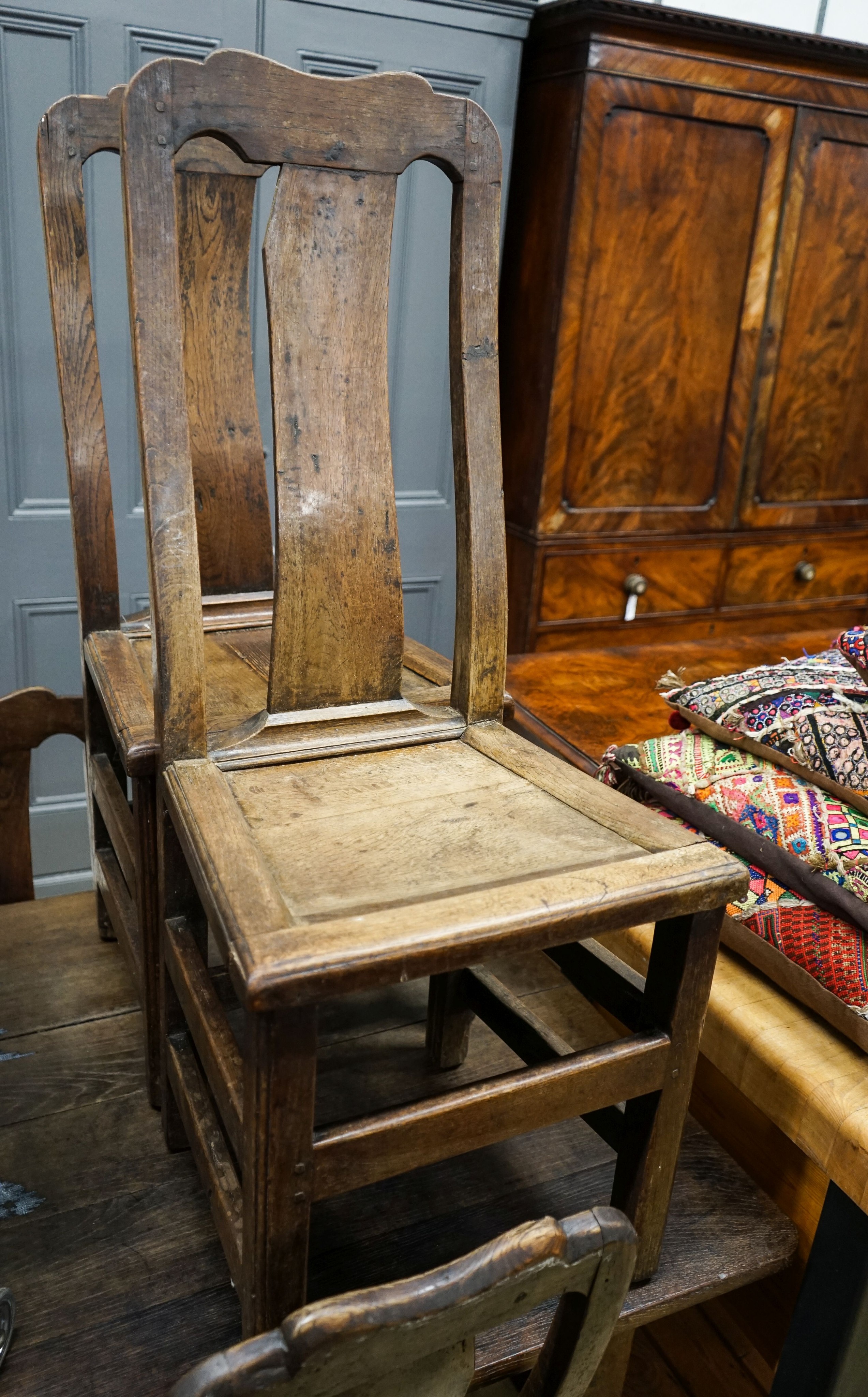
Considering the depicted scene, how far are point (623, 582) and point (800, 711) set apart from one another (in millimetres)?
1250

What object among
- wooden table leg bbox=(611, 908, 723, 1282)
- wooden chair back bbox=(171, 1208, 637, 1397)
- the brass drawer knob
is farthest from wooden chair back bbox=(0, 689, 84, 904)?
the brass drawer knob

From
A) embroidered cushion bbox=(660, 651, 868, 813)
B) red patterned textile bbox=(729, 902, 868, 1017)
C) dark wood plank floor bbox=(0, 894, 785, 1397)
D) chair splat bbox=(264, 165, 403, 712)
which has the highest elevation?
chair splat bbox=(264, 165, 403, 712)

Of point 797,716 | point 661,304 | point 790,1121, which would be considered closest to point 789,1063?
point 790,1121

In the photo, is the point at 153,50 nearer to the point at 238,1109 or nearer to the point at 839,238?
the point at 839,238

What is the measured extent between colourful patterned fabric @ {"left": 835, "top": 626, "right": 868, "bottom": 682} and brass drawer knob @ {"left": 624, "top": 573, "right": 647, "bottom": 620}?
1.14 meters

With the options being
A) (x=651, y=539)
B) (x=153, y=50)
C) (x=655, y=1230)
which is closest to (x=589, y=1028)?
(x=655, y=1230)

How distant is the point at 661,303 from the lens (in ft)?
7.74

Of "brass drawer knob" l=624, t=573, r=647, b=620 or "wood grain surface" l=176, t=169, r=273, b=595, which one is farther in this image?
"brass drawer knob" l=624, t=573, r=647, b=620

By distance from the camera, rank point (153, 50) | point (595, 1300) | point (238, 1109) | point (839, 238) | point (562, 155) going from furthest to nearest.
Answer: point (839, 238)
point (562, 155)
point (153, 50)
point (238, 1109)
point (595, 1300)

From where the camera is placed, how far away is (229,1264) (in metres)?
0.85

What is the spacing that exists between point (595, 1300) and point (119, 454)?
205 cm

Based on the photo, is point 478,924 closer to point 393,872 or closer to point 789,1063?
point 393,872

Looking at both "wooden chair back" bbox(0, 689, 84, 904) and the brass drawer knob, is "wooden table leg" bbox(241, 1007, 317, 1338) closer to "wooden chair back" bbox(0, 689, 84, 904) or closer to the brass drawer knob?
"wooden chair back" bbox(0, 689, 84, 904)

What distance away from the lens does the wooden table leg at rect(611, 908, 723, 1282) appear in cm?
85
